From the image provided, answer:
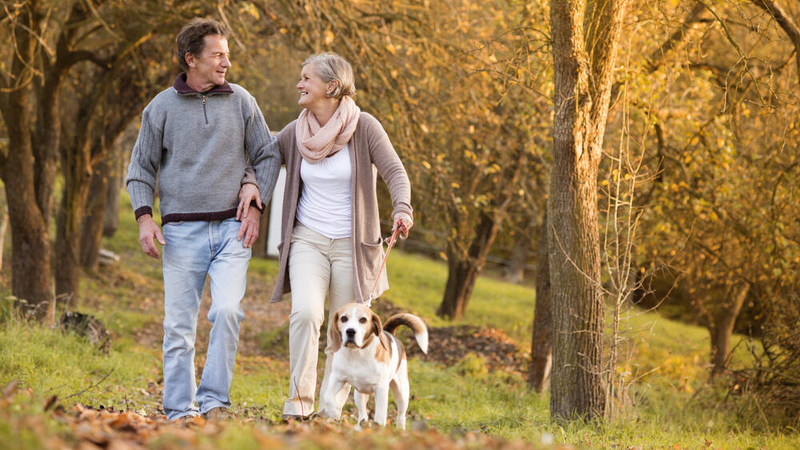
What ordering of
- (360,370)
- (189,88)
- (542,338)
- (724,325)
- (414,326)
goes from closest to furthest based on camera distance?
(360,370), (189,88), (414,326), (542,338), (724,325)

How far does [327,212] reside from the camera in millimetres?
4891

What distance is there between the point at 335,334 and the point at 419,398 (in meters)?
4.03

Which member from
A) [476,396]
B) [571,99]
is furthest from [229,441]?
[476,396]

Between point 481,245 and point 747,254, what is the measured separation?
Result: 18.9ft

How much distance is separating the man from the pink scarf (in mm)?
423

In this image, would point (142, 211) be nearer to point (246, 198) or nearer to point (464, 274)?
point (246, 198)

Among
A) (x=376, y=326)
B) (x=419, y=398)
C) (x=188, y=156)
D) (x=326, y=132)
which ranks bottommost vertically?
(x=419, y=398)

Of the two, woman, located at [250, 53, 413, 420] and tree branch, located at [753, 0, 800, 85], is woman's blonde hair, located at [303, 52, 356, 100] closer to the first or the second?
woman, located at [250, 53, 413, 420]

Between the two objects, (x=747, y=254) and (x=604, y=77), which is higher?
(x=604, y=77)

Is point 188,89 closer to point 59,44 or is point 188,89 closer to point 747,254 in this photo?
point 59,44

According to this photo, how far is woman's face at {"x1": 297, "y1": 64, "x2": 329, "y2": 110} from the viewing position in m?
4.89

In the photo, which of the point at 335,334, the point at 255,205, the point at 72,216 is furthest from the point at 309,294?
the point at 72,216

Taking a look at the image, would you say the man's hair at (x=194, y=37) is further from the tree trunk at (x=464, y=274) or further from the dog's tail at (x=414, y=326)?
the tree trunk at (x=464, y=274)

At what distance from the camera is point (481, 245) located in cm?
1482
